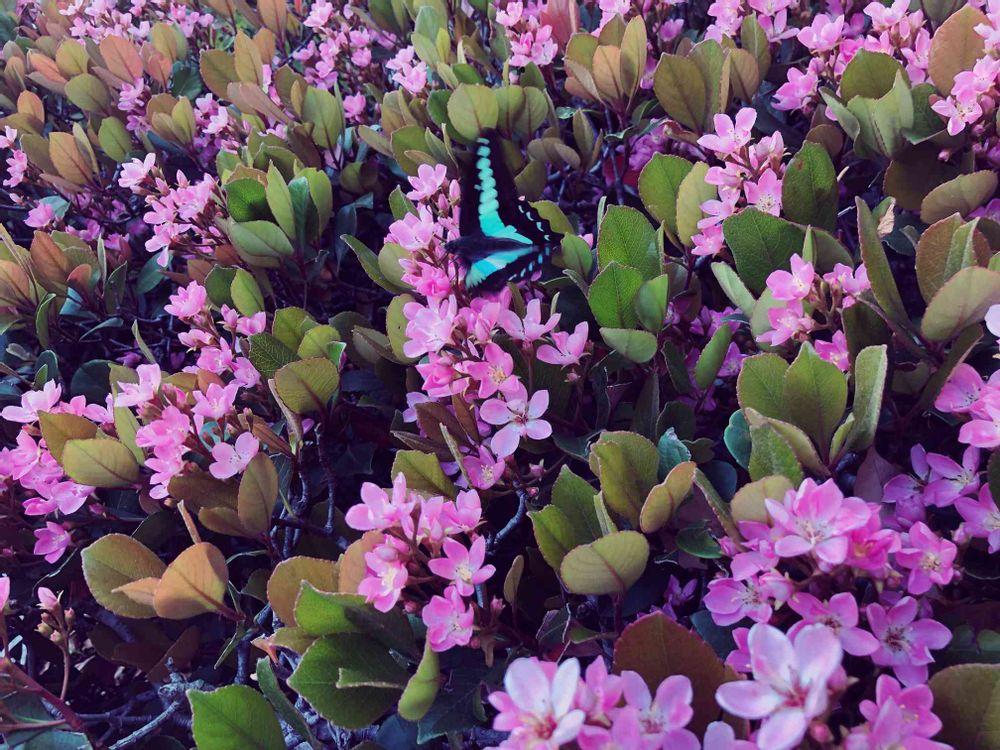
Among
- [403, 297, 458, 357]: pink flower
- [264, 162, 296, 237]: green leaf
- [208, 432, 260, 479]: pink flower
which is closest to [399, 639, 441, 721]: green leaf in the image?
[403, 297, 458, 357]: pink flower

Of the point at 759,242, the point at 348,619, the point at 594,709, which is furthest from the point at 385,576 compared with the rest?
the point at 759,242

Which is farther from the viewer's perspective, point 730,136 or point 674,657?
point 730,136

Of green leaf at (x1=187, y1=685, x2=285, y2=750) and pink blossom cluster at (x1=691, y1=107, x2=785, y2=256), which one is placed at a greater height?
pink blossom cluster at (x1=691, y1=107, x2=785, y2=256)

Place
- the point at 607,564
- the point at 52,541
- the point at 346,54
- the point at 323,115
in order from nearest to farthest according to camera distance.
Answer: the point at 607,564 < the point at 52,541 < the point at 323,115 < the point at 346,54

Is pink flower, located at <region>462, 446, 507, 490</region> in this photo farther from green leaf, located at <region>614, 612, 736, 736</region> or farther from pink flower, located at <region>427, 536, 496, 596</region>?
green leaf, located at <region>614, 612, 736, 736</region>

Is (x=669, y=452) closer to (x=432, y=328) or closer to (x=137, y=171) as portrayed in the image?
(x=432, y=328)

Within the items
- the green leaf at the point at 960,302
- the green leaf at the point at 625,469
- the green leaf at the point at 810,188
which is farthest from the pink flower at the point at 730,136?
the green leaf at the point at 625,469
